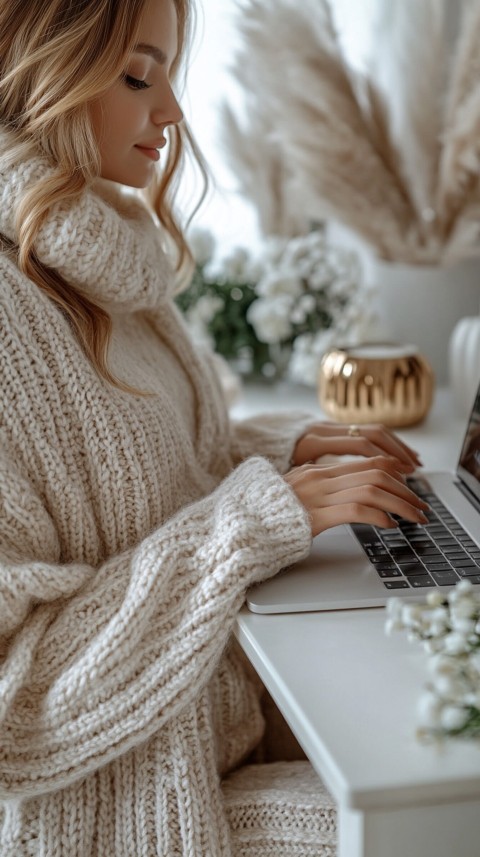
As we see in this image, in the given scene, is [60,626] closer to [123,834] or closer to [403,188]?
[123,834]

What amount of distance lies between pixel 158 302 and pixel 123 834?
1.58 feet

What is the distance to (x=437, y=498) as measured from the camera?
35.7 inches

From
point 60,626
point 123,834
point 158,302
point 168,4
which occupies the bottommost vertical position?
point 123,834

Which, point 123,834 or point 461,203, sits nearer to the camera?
point 123,834

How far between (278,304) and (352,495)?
0.74 metres

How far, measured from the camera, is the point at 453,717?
478 mm

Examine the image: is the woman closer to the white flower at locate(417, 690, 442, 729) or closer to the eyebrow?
the eyebrow

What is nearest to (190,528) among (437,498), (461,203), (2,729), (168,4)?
(2,729)

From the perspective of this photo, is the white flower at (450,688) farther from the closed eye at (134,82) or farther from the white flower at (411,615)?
the closed eye at (134,82)

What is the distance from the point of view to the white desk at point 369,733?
48cm

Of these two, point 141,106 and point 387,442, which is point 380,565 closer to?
point 387,442

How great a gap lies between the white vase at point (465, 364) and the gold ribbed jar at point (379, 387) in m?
0.06

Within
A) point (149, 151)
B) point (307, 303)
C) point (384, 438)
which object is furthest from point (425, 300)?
point (149, 151)

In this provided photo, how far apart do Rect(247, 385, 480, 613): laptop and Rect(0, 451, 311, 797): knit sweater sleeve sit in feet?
0.09
